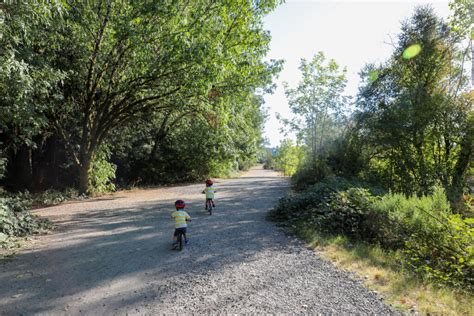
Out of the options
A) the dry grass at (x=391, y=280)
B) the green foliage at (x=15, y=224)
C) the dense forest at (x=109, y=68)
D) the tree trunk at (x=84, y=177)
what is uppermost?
the dense forest at (x=109, y=68)

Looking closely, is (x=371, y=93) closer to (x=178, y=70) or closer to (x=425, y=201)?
(x=425, y=201)

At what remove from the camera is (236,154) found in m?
25.6

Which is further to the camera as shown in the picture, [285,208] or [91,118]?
[91,118]

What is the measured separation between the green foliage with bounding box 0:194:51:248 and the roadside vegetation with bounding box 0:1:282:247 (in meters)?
0.03

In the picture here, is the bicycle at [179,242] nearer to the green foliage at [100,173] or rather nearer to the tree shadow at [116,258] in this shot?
the tree shadow at [116,258]

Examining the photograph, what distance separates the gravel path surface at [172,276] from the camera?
3754mm

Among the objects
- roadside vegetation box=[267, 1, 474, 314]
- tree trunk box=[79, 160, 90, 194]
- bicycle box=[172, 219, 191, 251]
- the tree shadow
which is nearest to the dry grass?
roadside vegetation box=[267, 1, 474, 314]

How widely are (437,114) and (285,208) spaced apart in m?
8.74

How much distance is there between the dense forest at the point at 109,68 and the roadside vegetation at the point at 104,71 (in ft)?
0.15

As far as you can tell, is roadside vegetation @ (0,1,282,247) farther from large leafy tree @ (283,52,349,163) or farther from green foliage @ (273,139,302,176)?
green foliage @ (273,139,302,176)

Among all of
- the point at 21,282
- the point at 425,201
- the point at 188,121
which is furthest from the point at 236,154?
the point at 21,282

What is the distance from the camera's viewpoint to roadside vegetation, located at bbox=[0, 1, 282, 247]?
8.05m

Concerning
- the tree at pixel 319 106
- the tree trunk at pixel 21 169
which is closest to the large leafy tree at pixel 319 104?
the tree at pixel 319 106

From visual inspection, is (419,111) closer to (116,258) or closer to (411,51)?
(411,51)
